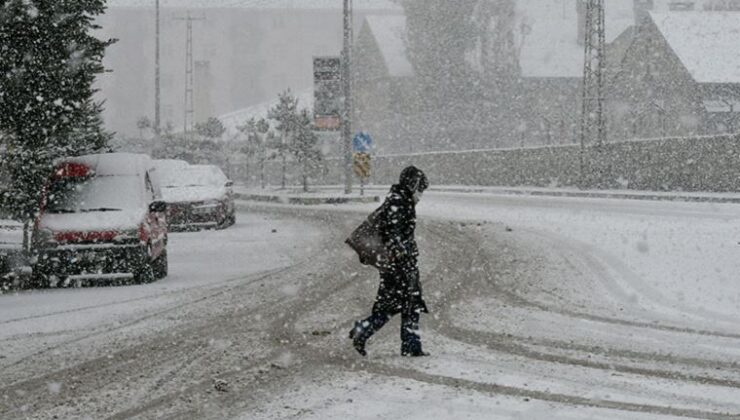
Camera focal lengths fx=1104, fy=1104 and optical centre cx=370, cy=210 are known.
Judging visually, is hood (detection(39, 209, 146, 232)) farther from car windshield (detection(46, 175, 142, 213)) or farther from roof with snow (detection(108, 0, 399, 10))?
roof with snow (detection(108, 0, 399, 10))

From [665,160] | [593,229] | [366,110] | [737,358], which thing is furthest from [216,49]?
[737,358]

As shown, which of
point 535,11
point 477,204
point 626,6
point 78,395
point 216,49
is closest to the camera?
point 78,395

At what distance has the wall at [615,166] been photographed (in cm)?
3728

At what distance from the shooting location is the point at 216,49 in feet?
341

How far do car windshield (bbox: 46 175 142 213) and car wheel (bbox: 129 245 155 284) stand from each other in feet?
3.17

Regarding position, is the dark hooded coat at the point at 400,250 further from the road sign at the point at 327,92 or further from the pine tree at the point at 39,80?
the road sign at the point at 327,92

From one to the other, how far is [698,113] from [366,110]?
97.9ft

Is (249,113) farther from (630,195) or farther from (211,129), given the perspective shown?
(630,195)

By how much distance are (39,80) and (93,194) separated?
6.10 ft

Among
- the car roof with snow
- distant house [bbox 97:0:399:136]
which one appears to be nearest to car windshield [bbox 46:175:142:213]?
the car roof with snow

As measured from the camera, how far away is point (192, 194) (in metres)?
28.0

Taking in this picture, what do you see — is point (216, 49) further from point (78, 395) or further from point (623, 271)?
point (78, 395)

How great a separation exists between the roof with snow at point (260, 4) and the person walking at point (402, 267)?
3854 inches

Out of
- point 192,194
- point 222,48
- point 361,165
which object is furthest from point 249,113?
point 192,194
